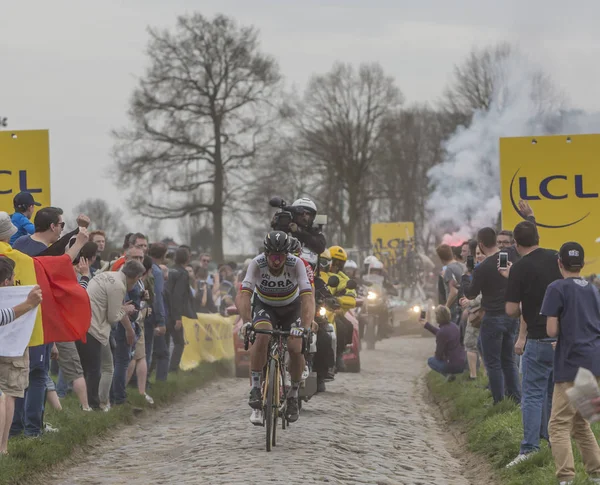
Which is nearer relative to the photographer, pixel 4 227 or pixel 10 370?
pixel 10 370

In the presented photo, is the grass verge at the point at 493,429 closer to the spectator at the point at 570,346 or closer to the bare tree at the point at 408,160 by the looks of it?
the spectator at the point at 570,346

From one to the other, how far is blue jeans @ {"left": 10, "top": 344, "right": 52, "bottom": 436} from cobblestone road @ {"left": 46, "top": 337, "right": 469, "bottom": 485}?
23.9 inches

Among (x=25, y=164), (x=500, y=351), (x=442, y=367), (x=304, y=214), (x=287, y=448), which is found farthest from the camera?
(x=442, y=367)

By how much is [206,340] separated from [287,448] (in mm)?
11292

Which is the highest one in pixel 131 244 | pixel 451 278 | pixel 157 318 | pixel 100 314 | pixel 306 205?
pixel 306 205

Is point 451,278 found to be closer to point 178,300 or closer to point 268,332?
point 178,300

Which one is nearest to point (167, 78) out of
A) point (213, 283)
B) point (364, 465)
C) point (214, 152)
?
point (214, 152)

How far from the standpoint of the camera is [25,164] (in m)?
17.3

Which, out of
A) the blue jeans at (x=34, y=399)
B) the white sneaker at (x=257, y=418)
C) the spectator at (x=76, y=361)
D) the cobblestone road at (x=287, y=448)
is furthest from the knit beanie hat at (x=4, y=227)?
the white sneaker at (x=257, y=418)

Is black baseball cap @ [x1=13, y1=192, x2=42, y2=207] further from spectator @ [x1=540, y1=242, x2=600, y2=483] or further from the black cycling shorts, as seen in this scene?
spectator @ [x1=540, y1=242, x2=600, y2=483]

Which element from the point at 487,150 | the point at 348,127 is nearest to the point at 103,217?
the point at 348,127

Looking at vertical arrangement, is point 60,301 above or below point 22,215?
below

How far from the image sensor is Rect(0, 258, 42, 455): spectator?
997 cm

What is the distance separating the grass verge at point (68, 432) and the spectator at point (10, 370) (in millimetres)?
281
